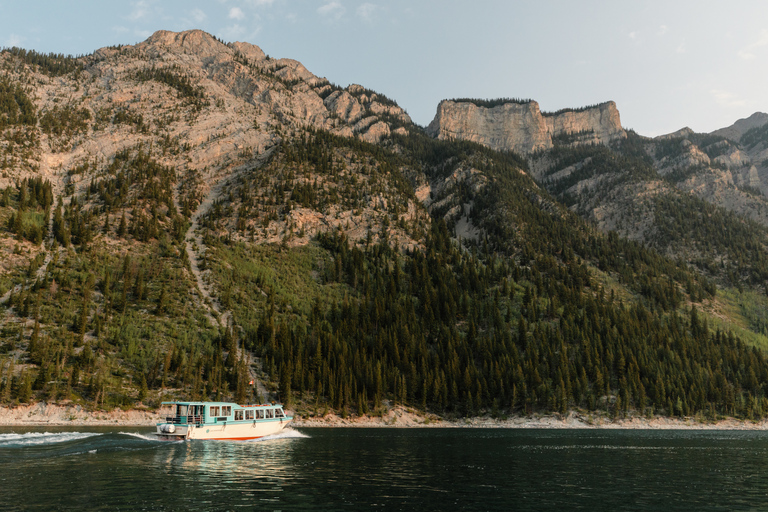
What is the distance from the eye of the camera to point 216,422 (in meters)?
65.7

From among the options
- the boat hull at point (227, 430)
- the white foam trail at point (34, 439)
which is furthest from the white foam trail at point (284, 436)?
the white foam trail at point (34, 439)

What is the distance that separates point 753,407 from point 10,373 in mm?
167457

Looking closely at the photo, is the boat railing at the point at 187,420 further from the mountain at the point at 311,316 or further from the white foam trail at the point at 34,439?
the mountain at the point at 311,316

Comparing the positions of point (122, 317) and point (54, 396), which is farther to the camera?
point (122, 317)

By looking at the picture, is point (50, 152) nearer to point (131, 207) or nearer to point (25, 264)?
point (131, 207)

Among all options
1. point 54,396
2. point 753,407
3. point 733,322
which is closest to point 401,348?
point 54,396

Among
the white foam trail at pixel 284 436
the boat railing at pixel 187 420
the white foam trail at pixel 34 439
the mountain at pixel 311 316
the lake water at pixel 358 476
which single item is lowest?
the white foam trail at pixel 284 436

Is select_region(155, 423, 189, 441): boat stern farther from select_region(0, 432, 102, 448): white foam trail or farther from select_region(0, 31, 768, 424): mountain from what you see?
select_region(0, 31, 768, 424): mountain

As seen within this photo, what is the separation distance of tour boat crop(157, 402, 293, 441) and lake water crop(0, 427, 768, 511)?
183 centimetres

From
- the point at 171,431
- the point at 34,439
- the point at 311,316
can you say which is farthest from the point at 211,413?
the point at 311,316

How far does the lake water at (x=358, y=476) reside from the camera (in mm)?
30016

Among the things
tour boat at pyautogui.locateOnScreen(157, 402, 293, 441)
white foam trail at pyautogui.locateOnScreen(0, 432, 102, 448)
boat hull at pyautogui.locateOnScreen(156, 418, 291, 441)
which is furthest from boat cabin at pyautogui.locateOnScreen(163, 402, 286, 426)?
white foam trail at pyautogui.locateOnScreen(0, 432, 102, 448)

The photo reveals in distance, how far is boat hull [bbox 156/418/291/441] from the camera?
61250 millimetres

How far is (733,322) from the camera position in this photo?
17438 centimetres
